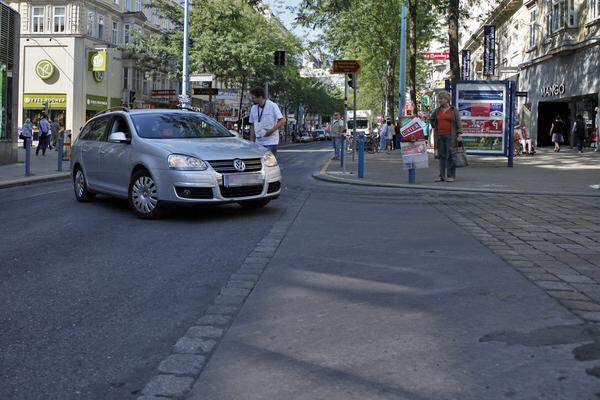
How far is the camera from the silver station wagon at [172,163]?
Result: 8688 millimetres

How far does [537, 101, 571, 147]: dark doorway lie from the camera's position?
3719 centimetres

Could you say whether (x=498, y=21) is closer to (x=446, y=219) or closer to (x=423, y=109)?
(x=423, y=109)

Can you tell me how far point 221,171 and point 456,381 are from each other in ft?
19.5

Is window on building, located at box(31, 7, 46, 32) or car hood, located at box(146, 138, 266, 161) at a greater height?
window on building, located at box(31, 7, 46, 32)

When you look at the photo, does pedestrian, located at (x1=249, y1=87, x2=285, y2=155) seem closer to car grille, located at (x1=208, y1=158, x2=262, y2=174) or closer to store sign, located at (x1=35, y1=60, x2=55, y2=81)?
car grille, located at (x1=208, y1=158, x2=262, y2=174)

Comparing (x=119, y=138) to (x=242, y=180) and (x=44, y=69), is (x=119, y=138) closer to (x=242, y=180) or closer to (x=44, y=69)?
(x=242, y=180)

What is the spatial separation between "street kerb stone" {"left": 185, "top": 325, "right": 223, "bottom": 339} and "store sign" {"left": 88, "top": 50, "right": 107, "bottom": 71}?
1811 inches

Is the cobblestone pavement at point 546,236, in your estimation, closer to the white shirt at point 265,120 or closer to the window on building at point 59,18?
the white shirt at point 265,120

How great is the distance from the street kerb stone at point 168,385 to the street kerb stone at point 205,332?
663 millimetres

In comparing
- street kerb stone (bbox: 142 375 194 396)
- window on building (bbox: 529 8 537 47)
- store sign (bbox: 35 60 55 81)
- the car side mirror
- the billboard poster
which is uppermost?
window on building (bbox: 529 8 537 47)

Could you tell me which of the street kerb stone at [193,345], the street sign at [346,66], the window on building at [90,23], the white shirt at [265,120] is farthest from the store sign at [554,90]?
the street kerb stone at [193,345]

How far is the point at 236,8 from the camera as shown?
143ft

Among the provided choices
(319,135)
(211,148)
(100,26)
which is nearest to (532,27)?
(100,26)

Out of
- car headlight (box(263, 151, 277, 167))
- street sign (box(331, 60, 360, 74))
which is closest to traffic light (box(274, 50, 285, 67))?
street sign (box(331, 60, 360, 74))
